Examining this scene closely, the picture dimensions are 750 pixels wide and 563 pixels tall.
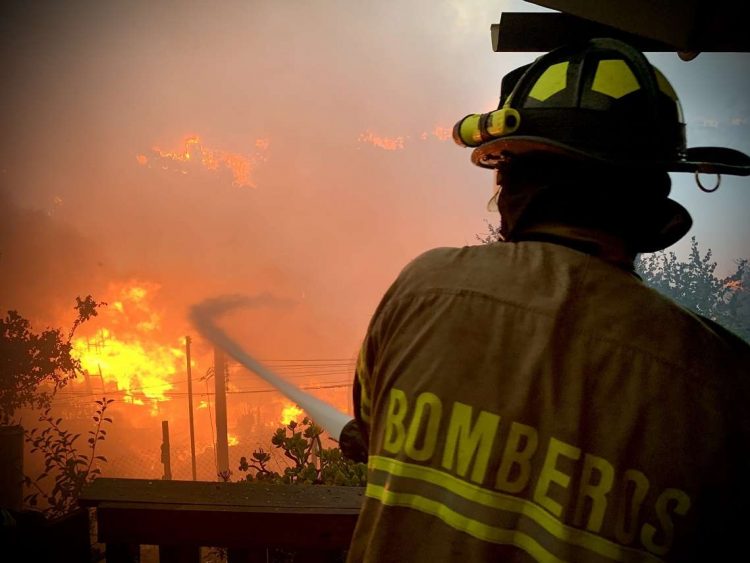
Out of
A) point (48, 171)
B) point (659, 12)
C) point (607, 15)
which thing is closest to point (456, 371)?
point (607, 15)

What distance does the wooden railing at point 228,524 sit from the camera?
1706 mm

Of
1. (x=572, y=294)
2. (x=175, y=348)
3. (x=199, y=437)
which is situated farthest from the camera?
(x=199, y=437)

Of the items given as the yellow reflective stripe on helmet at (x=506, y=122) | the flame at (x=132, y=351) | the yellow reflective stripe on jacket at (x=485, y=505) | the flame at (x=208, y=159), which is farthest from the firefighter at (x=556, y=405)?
the flame at (x=208, y=159)

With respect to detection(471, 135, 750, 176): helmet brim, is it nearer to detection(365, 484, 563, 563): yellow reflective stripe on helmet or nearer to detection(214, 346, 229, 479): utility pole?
detection(365, 484, 563, 563): yellow reflective stripe on helmet

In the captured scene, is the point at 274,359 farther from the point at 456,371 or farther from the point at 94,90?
the point at 456,371

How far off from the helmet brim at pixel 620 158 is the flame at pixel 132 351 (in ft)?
106

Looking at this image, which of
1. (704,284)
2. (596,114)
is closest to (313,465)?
(596,114)

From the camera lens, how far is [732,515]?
0.82 meters

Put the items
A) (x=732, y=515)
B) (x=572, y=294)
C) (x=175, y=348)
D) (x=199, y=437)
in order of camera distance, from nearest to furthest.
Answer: (x=732, y=515)
(x=572, y=294)
(x=175, y=348)
(x=199, y=437)

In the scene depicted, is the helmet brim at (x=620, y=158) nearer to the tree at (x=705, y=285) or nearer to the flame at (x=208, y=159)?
the tree at (x=705, y=285)

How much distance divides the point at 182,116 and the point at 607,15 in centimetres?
4861

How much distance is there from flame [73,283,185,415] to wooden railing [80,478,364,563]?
31.4m

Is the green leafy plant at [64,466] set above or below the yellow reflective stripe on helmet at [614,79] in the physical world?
below

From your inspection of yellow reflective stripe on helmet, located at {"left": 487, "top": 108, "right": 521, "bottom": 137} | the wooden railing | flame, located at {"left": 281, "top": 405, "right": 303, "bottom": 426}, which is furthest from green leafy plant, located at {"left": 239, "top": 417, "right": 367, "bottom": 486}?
flame, located at {"left": 281, "top": 405, "right": 303, "bottom": 426}
